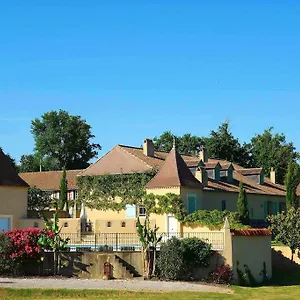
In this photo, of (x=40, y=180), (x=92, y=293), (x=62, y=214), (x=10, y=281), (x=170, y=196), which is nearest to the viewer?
(x=92, y=293)

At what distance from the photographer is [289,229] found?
135 feet

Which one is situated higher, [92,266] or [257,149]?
[257,149]

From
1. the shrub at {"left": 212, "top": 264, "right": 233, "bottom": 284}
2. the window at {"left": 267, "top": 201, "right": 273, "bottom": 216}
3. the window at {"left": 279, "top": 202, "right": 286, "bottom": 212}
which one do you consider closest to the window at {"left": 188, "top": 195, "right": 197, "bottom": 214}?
the window at {"left": 267, "top": 201, "right": 273, "bottom": 216}

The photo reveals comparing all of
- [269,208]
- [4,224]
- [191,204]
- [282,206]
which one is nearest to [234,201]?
[269,208]

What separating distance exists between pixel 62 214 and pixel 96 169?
188 inches

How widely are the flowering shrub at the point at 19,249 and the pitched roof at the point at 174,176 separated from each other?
16.0 meters

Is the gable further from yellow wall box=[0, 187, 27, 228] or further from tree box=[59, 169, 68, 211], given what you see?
yellow wall box=[0, 187, 27, 228]

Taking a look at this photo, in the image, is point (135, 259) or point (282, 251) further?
point (282, 251)

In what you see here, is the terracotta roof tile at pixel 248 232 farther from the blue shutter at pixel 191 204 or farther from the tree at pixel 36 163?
the tree at pixel 36 163

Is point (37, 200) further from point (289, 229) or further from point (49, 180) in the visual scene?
point (289, 229)

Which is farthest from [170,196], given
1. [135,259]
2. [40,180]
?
[40,180]

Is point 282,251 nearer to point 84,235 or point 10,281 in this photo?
point 84,235

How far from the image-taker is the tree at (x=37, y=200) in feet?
194

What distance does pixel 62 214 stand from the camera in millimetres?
54938
